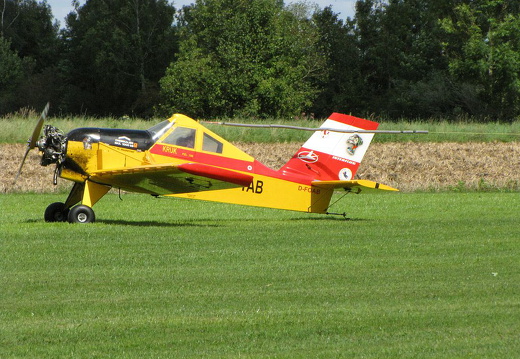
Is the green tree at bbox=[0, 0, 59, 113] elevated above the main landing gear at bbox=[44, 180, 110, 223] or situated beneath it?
elevated above

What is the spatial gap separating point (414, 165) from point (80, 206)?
57.8 feet

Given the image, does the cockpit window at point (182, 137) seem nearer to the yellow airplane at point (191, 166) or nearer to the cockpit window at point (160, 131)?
the yellow airplane at point (191, 166)

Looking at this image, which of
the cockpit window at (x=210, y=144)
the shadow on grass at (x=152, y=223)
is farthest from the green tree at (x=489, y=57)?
the shadow on grass at (x=152, y=223)

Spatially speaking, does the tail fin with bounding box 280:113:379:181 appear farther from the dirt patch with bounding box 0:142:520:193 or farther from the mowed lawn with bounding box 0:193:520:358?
the dirt patch with bounding box 0:142:520:193

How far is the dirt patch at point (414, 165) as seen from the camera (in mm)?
27875

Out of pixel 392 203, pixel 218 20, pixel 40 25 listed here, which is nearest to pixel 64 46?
pixel 40 25

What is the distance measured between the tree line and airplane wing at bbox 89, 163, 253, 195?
114 feet

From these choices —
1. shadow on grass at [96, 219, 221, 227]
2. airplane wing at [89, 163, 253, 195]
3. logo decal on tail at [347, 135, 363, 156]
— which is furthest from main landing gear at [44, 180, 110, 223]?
logo decal on tail at [347, 135, 363, 156]

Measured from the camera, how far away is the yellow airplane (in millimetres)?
15805

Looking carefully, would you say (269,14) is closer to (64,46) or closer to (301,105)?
(301,105)

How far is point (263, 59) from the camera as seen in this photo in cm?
5550

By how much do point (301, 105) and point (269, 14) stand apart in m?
8.15

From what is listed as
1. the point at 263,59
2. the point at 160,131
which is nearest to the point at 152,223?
the point at 160,131

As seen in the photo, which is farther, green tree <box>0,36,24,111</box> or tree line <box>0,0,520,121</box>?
green tree <box>0,36,24,111</box>
